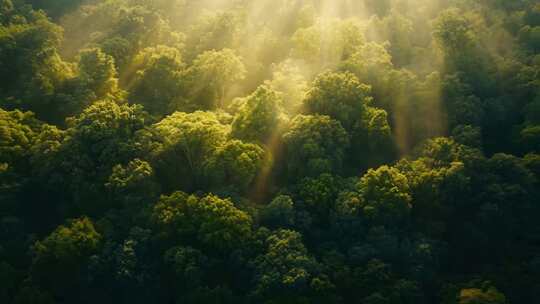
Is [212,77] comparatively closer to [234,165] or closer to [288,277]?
[234,165]

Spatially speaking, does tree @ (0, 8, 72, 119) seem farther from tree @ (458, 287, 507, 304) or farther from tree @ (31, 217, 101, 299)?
tree @ (458, 287, 507, 304)

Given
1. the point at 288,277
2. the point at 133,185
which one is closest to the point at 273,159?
the point at 133,185

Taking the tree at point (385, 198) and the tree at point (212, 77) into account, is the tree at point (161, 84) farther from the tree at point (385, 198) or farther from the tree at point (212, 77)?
the tree at point (385, 198)

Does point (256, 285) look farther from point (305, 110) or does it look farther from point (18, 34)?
point (18, 34)

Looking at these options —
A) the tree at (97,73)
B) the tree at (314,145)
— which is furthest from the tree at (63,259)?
the tree at (97,73)

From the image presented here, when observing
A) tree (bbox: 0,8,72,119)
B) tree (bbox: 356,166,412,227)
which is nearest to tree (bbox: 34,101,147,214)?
tree (bbox: 0,8,72,119)

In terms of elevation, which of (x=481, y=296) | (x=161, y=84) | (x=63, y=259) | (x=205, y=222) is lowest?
(x=481, y=296)
